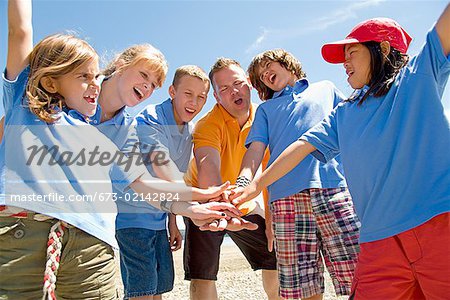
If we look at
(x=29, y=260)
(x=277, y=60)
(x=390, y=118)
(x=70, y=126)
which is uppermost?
(x=277, y=60)

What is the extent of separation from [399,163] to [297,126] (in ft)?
3.70

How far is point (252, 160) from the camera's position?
332 centimetres

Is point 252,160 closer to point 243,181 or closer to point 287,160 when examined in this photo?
point 243,181

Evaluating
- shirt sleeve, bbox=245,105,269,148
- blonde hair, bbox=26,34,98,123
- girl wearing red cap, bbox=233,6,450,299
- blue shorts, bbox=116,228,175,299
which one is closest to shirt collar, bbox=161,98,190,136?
shirt sleeve, bbox=245,105,269,148

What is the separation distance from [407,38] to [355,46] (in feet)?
1.13

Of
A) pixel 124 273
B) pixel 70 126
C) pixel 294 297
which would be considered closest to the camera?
pixel 70 126

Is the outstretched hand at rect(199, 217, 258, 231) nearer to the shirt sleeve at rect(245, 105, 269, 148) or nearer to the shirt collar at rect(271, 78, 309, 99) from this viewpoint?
the shirt sleeve at rect(245, 105, 269, 148)

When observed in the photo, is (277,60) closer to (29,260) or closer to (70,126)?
(70,126)

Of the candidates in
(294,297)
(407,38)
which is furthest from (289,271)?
(407,38)

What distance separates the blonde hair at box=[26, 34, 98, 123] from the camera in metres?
2.14

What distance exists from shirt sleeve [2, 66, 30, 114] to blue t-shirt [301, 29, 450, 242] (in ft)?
5.88

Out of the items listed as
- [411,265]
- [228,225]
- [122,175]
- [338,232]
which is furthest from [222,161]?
[411,265]

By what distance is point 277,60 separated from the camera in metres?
3.62

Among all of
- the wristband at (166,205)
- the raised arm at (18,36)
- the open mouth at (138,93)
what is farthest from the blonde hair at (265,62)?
the raised arm at (18,36)
